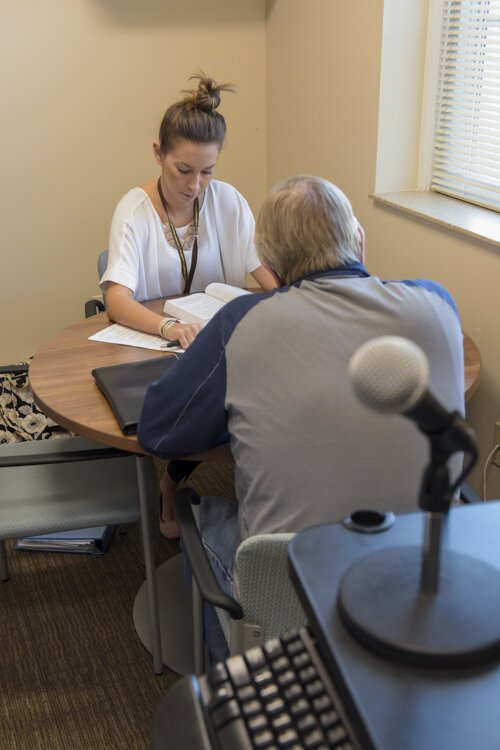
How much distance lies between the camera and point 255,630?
1366 mm

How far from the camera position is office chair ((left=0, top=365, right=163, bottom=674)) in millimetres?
1795

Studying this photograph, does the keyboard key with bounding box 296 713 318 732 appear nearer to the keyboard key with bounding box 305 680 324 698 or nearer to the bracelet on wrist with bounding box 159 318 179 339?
the keyboard key with bounding box 305 680 324 698

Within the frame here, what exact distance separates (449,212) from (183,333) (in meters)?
1.01

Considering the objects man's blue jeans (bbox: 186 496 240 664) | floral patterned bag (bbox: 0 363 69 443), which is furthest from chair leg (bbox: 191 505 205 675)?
floral patterned bag (bbox: 0 363 69 443)

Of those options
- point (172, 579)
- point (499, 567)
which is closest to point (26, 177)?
point (172, 579)

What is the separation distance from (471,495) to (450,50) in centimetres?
169

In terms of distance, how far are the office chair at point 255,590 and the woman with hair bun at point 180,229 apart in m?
0.78

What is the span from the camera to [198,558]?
1426 millimetres

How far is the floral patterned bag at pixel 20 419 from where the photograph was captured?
9.55ft

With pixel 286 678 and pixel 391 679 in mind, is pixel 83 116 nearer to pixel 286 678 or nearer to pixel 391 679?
pixel 286 678

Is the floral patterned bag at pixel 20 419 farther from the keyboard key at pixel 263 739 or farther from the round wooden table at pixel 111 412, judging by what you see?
the keyboard key at pixel 263 739

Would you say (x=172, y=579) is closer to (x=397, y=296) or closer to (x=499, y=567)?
(x=397, y=296)

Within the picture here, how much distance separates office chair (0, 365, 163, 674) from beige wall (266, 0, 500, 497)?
1.04m

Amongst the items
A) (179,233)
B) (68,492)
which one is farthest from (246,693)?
(179,233)
